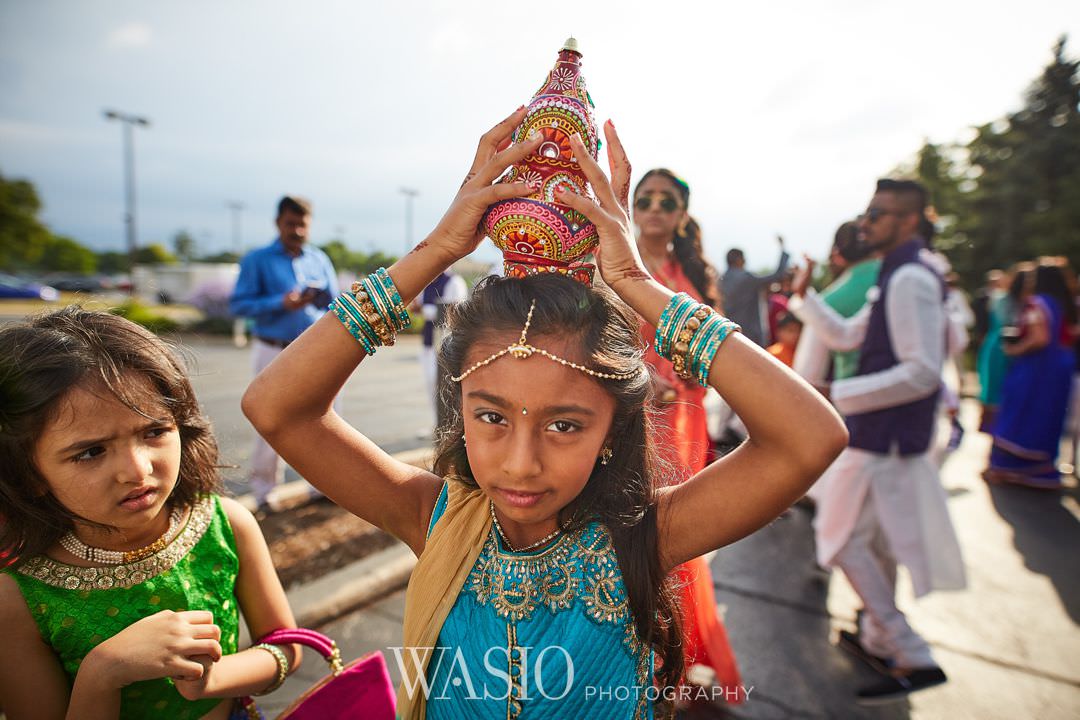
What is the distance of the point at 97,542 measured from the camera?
5.01ft

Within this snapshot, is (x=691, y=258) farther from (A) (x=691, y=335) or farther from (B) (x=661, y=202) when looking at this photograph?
(A) (x=691, y=335)

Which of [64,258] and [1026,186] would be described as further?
[64,258]

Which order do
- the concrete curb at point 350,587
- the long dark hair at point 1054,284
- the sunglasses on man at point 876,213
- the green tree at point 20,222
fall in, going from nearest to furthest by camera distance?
the sunglasses on man at point 876,213 < the concrete curb at point 350,587 < the long dark hair at point 1054,284 < the green tree at point 20,222

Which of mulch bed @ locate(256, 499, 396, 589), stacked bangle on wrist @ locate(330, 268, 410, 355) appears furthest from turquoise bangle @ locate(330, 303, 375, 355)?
mulch bed @ locate(256, 499, 396, 589)

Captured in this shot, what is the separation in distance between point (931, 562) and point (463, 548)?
9.95ft

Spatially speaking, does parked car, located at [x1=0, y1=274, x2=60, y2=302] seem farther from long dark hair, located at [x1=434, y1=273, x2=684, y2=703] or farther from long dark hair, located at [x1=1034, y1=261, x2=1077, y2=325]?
long dark hair, located at [x1=1034, y1=261, x2=1077, y2=325]

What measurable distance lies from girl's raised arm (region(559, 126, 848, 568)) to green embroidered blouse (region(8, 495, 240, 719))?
122 centimetres

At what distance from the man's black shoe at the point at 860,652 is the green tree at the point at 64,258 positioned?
95.8 metres

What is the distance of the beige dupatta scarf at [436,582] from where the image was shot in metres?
1.46

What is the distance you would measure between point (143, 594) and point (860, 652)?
349 cm

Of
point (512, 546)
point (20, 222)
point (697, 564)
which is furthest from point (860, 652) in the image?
point (20, 222)

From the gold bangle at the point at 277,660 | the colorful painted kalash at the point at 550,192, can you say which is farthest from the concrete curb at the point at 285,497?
the colorful painted kalash at the point at 550,192

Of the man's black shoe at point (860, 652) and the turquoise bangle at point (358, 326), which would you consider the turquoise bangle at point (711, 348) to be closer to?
the turquoise bangle at point (358, 326)

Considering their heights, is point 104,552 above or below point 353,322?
below
